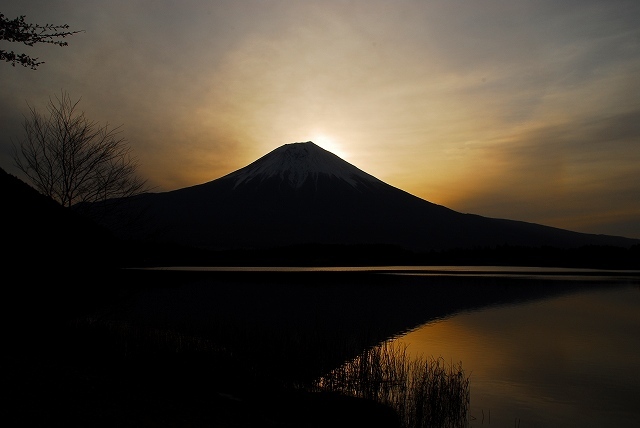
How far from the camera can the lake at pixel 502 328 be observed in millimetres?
12828

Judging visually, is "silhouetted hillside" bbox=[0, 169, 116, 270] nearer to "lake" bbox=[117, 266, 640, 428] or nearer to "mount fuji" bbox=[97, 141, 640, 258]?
"lake" bbox=[117, 266, 640, 428]

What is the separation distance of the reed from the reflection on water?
60 cm

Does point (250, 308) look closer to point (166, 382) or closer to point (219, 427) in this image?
point (166, 382)

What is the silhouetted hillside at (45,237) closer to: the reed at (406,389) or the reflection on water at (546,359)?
the reed at (406,389)

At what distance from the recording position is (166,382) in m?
11.0

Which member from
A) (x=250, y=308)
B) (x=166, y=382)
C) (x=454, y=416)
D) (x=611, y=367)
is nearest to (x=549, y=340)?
(x=611, y=367)

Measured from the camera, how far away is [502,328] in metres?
25.4

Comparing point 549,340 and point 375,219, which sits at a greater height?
point 375,219

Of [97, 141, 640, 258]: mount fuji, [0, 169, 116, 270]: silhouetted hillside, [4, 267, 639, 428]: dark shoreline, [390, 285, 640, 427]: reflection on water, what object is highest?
[97, 141, 640, 258]: mount fuji

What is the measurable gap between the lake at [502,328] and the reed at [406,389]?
1.90 feet

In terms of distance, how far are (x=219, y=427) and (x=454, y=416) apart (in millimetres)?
5612

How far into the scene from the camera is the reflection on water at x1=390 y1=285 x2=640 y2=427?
12148 mm

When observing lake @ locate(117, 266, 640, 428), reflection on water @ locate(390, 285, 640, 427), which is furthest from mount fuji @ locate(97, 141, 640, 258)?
reflection on water @ locate(390, 285, 640, 427)

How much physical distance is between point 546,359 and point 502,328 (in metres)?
6.96
